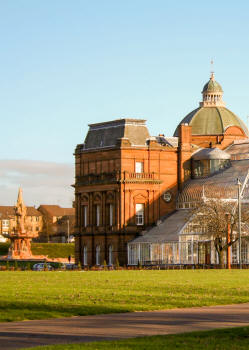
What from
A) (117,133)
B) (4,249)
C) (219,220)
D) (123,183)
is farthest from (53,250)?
(219,220)

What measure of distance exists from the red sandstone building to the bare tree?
14049 mm

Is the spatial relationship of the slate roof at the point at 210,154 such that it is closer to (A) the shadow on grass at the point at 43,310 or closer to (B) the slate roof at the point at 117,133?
(B) the slate roof at the point at 117,133

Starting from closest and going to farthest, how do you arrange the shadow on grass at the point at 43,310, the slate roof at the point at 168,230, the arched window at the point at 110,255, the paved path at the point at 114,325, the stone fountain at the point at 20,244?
the paved path at the point at 114,325 < the shadow on grass at the point at 43,310 < the slate roof at the point at 168,230 < the arched window at the point at 110,255 < the stone fountain at the point at 20,244

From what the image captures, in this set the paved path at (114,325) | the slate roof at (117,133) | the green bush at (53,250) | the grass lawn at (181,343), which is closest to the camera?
the grass lawn at (181,343)

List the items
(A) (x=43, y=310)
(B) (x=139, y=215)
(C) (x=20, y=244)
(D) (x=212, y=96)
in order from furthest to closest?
1. (C) (x=20, y=244)
2. (D) (x=212, y=96)
3. (B) (x=139, y=215)
4. (A) (x=43, y=310)

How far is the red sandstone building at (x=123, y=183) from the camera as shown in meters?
110

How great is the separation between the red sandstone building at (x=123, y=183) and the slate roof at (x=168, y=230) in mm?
925

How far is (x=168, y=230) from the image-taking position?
340 feet

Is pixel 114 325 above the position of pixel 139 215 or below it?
below

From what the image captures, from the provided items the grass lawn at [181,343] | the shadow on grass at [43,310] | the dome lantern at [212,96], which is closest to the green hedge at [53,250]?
the dome lantern at [212,96]

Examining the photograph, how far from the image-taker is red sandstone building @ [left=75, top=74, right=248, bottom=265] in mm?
109625

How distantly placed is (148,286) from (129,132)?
2692 inches

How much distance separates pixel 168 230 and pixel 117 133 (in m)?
15.9

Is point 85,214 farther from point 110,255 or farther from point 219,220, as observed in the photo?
point 219,220
